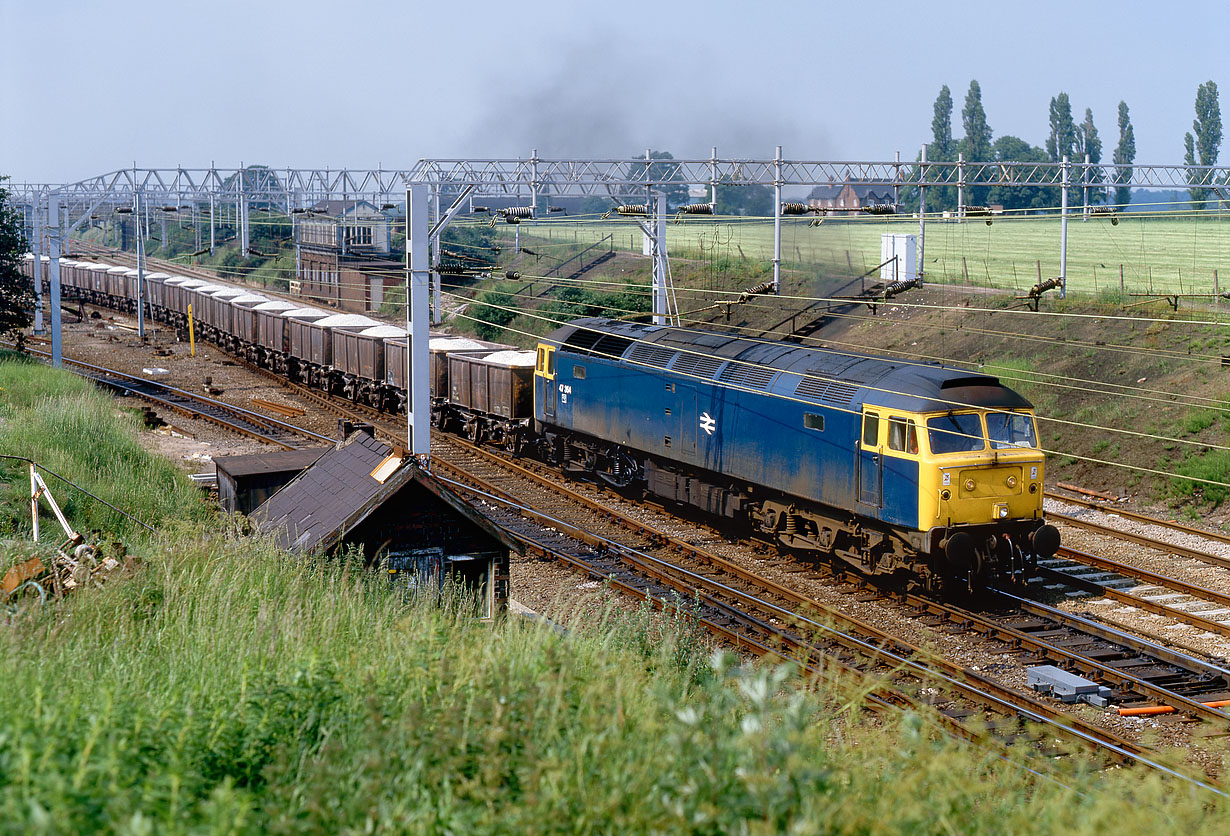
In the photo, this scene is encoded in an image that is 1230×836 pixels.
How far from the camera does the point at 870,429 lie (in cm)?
1595

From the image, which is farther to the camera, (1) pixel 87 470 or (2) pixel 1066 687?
(1) pixel 87 470

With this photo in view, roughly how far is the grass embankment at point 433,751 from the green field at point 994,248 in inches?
1127

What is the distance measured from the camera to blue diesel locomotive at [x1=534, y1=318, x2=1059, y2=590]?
1530 centimetres

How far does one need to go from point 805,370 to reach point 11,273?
3041 centimetres

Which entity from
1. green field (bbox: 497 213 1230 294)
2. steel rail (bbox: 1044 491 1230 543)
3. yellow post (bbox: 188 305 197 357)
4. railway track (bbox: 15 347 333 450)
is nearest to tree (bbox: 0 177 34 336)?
railway track (bbox: 15 347 333 450)

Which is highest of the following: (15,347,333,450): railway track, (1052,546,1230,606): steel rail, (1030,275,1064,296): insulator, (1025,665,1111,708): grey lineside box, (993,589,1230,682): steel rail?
(1030,275,1064,296): insulator

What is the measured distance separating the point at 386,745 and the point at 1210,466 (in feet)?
67.8

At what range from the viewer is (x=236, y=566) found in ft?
33.5

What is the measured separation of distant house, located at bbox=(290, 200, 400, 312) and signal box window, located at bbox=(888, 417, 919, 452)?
3543cm

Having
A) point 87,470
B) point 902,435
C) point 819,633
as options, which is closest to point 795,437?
point 902,435

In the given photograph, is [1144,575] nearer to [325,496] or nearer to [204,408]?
[325,496]

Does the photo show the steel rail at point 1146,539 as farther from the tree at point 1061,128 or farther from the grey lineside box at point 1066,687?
the tree at point 1061,128

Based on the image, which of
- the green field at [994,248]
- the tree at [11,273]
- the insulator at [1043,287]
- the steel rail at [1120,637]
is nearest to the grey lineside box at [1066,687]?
the steel rail at [1120,637]

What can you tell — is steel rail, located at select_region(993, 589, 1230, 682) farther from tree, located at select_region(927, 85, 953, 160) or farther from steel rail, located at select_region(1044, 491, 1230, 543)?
tree, located at select_region(927, 85, 953, 160)
